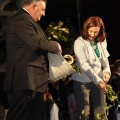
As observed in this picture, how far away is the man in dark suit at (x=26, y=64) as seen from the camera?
3080mm

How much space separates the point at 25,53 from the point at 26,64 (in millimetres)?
96

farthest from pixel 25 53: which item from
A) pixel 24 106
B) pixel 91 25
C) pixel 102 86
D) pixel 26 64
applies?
pixel 91 25

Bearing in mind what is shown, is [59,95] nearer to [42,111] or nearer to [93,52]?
[93,52]

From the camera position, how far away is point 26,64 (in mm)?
3096

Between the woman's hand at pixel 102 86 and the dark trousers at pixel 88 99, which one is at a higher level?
the woman's hand at pixel 102 86

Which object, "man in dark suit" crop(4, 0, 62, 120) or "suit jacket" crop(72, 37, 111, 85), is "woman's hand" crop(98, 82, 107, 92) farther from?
"man in dark suit" crop(4, 0, 62, 120)

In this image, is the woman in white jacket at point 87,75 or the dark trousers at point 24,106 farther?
the woman in white jacket at point 87,75

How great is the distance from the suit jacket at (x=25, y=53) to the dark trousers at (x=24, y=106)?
0.07 m

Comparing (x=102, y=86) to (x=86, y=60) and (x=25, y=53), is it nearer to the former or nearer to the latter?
(x=86, y=60)

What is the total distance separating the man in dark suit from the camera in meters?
3.08

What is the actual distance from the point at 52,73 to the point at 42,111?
1.15ft

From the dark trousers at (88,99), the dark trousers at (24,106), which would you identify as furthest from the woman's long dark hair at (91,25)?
the dark trousers at (24,106)

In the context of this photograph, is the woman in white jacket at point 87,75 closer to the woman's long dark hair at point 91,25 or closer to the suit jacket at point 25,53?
the woman's long dark hair at point 91,25

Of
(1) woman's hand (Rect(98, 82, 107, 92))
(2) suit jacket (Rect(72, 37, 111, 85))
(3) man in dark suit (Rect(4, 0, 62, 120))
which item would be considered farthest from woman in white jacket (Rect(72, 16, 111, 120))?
(3) man in dark suit (Rect(4, 0, 62, 120))
